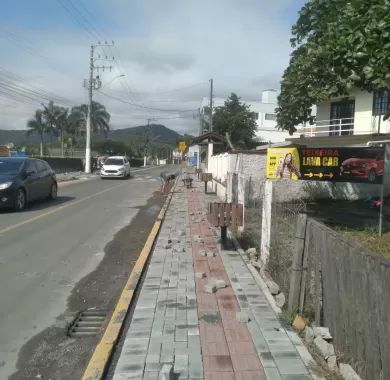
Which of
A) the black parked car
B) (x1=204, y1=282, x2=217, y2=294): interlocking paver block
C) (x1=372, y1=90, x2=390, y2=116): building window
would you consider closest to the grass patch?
(x1=204, y1=282, x2=217, y2=294): interlocking paver block

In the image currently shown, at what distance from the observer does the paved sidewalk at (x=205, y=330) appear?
4270 mm

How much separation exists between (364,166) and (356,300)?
1075 cm

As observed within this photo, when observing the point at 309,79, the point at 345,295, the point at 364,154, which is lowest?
the point at 345,295

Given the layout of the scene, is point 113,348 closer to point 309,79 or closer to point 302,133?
point 309,79

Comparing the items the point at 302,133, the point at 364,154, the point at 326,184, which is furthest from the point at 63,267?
the point at 302,133

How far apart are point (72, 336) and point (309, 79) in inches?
306

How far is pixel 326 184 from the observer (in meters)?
21.2

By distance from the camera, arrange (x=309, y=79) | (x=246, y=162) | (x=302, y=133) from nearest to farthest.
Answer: (x=309, y=79) < (x=246, y=162) < (x=302, y=133)

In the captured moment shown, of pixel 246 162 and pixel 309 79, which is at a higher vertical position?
pixel 309 79

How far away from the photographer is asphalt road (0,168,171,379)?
18.0ft

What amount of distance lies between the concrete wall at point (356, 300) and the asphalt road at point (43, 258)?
285 cm

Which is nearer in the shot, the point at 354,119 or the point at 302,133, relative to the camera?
the point at 354,119

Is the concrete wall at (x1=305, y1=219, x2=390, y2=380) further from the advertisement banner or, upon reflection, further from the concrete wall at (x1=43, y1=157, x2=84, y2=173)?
the concrete wall at (x1=43, y1=157, x2=84, y2=173)

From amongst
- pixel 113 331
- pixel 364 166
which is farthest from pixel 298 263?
pixel 364 166
